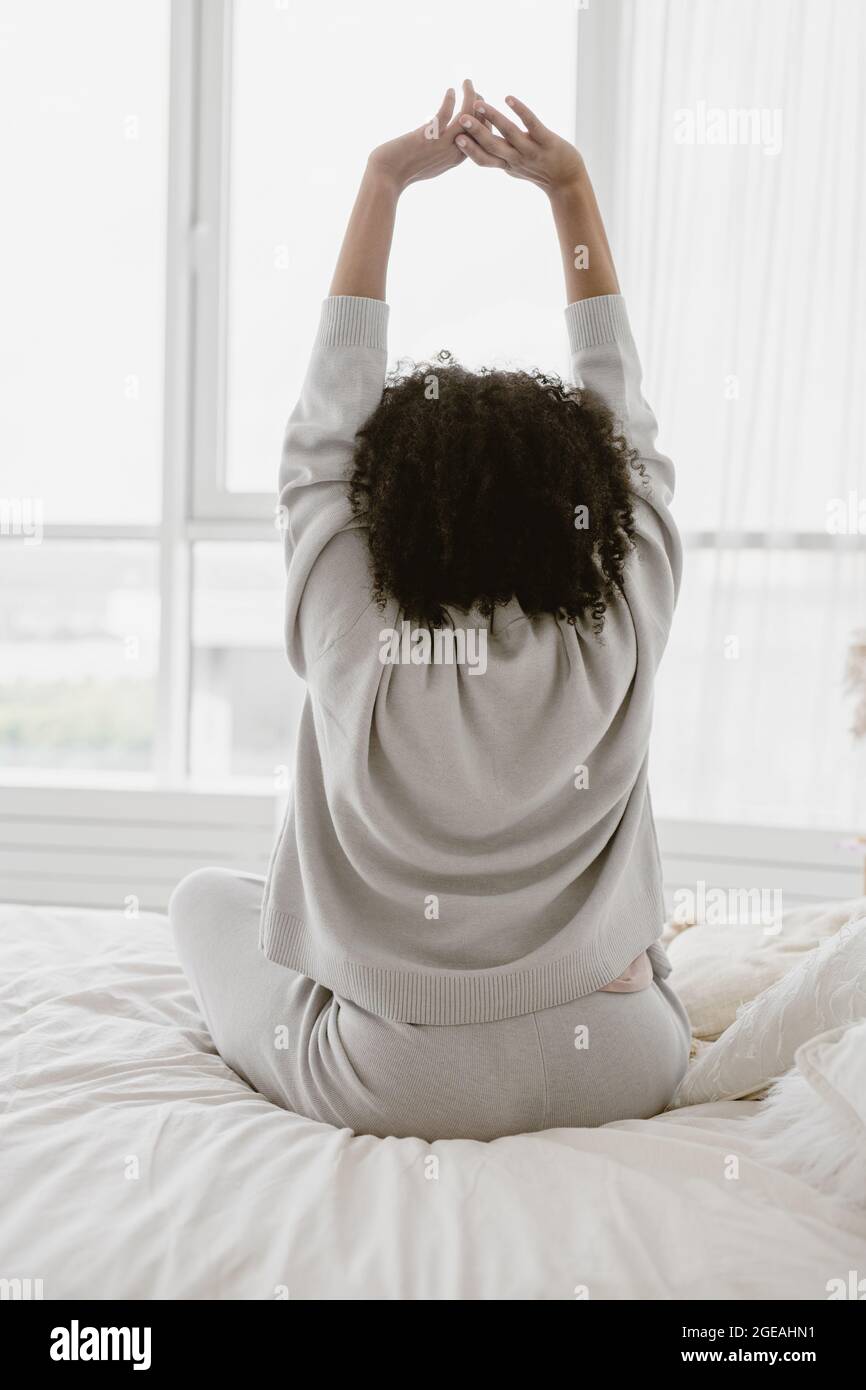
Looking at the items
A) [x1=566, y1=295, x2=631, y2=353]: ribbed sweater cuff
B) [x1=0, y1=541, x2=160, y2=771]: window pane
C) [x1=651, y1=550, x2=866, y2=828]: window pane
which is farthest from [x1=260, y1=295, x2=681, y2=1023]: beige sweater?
[x1=0, y1=541, x2=160, y2=771]: window pane

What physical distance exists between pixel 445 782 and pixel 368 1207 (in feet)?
1.18

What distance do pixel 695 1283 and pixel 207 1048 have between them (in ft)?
2.03

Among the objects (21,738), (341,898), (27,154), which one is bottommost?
(21,738)

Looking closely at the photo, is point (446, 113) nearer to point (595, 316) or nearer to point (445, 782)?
point (595, 316)

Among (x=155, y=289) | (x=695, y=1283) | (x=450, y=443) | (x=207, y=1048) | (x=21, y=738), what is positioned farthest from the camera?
(x=21, y=738)

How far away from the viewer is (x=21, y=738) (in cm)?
304

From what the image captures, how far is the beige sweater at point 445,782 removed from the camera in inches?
39.7

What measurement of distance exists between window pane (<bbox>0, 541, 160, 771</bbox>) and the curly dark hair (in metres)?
1.99

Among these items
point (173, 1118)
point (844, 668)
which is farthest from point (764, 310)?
point (173, 1118)

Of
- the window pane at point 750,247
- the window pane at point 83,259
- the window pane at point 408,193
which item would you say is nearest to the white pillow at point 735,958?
the window pane at point 750,247

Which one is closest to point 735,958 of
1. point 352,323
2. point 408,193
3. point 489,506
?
point 489,506

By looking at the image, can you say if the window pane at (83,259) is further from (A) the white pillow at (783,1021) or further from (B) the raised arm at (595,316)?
(A) the white pillow at (783,1021)

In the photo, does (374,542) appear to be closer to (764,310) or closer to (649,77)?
(764,310)

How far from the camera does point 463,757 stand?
1.00 m
